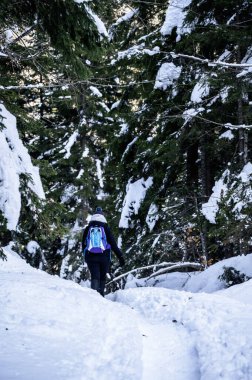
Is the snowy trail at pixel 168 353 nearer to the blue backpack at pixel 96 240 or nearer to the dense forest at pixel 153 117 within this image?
the dense forest at pixel 153 117

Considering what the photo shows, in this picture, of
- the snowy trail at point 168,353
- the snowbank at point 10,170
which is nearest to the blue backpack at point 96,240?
the snowbank at point 10,170

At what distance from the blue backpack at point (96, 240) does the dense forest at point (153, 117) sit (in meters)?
1.17

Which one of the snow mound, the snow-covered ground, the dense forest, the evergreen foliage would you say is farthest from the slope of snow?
the evergreen foliage

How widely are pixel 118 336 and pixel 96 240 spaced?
167 inches

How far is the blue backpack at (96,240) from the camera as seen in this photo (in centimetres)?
894

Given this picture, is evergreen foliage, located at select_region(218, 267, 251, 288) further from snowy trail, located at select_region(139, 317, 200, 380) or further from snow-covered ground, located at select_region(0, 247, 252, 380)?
snowy trail, located at select_region(139, 317, 200, 380)

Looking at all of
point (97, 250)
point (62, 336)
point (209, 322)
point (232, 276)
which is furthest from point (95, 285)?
point (62, 336)

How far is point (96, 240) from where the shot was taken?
29.5ft

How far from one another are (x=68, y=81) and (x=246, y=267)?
4.93m

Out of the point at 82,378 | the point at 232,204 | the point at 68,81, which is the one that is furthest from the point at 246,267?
the point at 82,378

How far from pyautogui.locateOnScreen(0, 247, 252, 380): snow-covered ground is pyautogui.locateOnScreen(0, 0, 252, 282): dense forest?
6.15 ft

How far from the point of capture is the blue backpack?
8938 mm

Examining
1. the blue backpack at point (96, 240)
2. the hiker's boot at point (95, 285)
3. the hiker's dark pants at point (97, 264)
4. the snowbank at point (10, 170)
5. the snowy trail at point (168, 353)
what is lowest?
the snowy trail at point (168, 353)

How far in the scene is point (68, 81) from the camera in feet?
23.7
